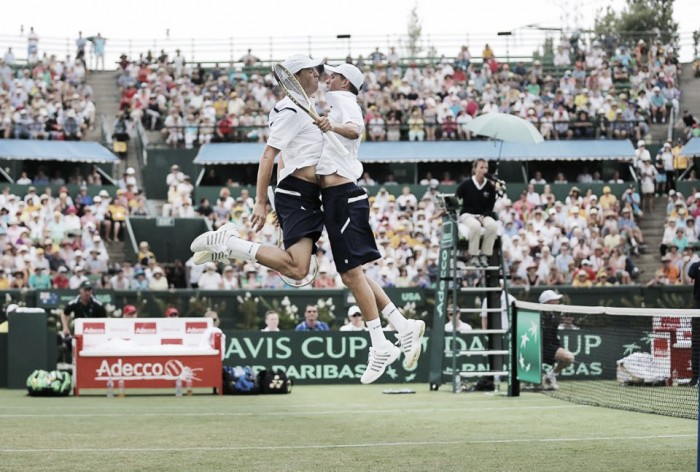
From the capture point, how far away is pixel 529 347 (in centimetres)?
1688

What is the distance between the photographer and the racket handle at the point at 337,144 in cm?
927

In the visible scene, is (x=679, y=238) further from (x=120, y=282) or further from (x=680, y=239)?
(x=120, y=282)

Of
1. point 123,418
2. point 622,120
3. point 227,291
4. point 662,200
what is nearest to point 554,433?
point 123,418

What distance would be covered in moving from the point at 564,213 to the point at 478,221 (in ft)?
39.5

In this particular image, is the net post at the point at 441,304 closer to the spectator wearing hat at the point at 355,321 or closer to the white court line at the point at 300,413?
the spectator wearing hat at the point at 355,321

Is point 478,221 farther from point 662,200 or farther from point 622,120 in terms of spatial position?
point 622,120

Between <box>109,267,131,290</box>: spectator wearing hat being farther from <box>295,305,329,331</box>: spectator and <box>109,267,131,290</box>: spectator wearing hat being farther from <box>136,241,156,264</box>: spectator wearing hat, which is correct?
<box>295,305,329,331</box>: spectator

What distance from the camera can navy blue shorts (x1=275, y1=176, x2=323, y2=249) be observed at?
9.50m

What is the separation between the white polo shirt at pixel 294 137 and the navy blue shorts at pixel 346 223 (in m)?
0.30

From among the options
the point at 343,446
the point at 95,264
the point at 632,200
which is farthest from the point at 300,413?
the point at 632,200

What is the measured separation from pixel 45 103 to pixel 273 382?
63.0 feet

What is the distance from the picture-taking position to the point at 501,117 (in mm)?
19516

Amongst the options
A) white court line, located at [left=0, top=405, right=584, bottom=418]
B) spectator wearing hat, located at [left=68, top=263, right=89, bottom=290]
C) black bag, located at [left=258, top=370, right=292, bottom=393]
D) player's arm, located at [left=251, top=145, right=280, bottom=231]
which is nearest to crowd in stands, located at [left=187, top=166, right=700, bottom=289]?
spectator wearing hat, located at [left=68, top=263, right=89, bottom=290]

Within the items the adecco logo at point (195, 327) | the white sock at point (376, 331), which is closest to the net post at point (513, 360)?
the adecco logo at point (195, 327)
